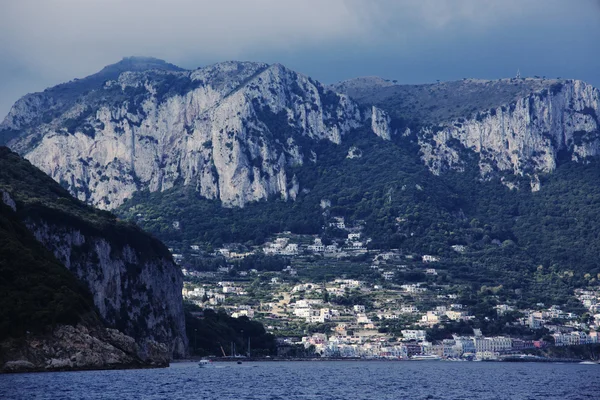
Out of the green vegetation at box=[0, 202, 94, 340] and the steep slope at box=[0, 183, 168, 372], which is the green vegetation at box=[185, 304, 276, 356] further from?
the green vegetation at box=[0, 202, 94, 340]

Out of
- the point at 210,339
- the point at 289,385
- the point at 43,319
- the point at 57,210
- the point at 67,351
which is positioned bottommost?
the point at 289,385

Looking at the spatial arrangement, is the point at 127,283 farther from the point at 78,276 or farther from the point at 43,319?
the point at 43,319

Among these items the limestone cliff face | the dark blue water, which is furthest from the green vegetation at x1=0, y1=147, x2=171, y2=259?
the dark blue water

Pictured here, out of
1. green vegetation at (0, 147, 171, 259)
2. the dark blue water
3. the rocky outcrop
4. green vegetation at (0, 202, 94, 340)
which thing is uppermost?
green vegetation at (0, 147, 171, 259)

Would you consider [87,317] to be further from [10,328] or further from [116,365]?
[10,328]

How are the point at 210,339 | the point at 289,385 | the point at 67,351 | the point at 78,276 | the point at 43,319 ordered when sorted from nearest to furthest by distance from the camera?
the point at 43,319, the point at 289,385, the point at 67,351, the point at 78,276, the point at 210,339

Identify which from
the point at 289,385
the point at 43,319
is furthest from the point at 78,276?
the point at 289,385

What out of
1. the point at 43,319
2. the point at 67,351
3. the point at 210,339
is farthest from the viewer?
the point at 210,339
